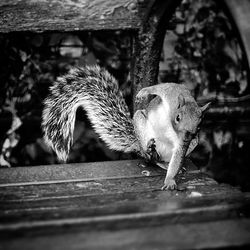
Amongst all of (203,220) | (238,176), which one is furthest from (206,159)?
(203,220)

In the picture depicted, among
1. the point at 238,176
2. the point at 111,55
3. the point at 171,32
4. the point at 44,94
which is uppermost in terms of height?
the point at 171,32

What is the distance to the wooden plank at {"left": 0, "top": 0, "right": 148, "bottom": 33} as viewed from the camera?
56.9 inches

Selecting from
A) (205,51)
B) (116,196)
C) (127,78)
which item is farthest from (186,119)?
(205,51)

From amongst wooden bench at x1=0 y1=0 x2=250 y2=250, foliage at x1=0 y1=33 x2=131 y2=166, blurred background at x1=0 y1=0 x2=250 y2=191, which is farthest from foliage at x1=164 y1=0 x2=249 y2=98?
wooden bench at x1=0 y1=0 x2=250 y2=250

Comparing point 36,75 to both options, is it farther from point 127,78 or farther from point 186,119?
point 186,119

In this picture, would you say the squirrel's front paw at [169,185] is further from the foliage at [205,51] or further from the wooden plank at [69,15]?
the foliage at [205,51]

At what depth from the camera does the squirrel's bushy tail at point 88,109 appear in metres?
1.44

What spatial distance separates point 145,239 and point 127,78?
1.49 m

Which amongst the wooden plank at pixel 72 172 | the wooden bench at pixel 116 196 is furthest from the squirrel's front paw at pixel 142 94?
the wooden plank at pixel 72 172

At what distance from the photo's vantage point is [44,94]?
6.96 ft

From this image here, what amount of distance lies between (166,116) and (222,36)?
3.34 ft

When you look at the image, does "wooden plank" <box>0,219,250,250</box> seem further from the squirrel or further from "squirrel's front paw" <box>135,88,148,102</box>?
"squirrel's front paw" <box>135,88,148,102</box>

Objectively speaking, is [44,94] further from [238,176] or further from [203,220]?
[203,220]

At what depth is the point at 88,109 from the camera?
1562 millimetres
